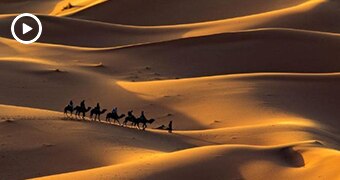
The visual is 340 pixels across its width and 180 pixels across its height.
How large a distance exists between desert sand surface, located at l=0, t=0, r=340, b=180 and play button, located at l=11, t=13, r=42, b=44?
0.68 feet

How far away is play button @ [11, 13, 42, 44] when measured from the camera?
20.8 meters

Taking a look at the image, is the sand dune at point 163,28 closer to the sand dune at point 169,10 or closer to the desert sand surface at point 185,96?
the desert sand surface at point 185,96

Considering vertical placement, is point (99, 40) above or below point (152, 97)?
above

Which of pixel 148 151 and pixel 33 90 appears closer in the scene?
pixel 148 151

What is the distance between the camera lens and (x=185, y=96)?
14047mm

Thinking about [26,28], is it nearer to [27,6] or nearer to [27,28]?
[27,28]

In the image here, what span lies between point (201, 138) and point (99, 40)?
10371 mm

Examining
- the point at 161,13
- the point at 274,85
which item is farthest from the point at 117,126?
the point at 161,13

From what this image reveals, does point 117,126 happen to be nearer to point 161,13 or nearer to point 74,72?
point 74,72

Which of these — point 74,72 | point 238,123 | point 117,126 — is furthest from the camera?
point 74,72

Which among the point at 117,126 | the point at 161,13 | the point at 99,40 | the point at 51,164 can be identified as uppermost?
the point at 161,13

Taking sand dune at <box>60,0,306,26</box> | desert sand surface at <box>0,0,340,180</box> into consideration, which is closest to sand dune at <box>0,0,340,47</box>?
desert sand surface at <box>0,0,340,180</box>

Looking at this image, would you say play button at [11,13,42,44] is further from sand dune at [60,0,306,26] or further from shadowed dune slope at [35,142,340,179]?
shadowed dune slope at [35,142,340,179]

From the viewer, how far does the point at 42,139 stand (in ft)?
32.1
